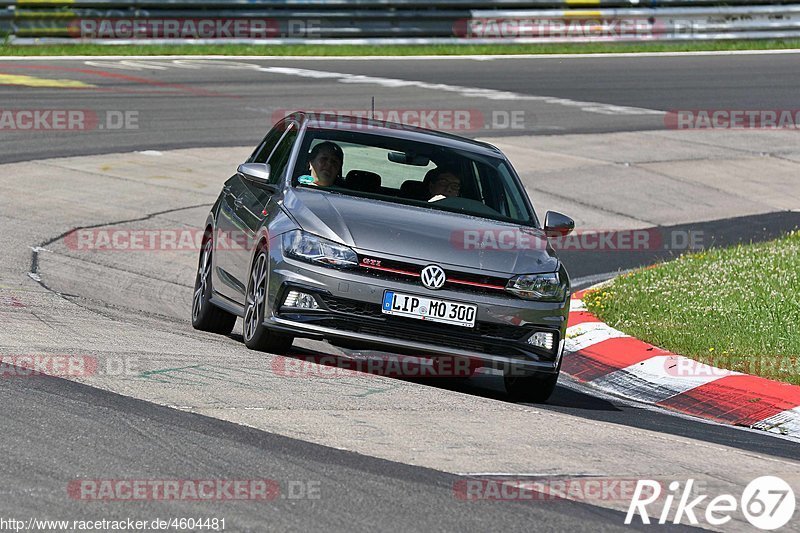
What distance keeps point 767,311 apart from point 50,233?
6341 millimetres

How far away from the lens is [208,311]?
33.1 ft

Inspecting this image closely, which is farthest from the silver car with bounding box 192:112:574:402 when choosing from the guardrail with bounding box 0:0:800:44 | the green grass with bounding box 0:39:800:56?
the guardrail with bounding box 0:0:800:44

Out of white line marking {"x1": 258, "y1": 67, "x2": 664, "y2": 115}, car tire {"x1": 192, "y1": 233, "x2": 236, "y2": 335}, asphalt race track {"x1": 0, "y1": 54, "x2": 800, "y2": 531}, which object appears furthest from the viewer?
white line marking {"x1": 258, "y1": 67, "x2": 664, "y2": 115}

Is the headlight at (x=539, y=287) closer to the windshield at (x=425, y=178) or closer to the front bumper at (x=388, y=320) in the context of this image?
the front bumper at (x=388, y=320)

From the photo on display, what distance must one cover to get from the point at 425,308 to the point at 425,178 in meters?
1.54

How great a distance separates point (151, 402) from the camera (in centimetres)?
671

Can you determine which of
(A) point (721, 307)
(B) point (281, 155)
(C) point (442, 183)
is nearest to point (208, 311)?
(B) point (281, 155)

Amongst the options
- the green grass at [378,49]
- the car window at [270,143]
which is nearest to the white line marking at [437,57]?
the green grass at [378,49]

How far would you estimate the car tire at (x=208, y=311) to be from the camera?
1009cm

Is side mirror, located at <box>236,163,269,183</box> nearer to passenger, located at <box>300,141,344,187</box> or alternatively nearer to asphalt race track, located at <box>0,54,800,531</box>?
passenger, located at <box>300,141,344,187</box>

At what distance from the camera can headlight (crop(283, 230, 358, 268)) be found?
816cm

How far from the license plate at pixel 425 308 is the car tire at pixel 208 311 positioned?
2131mm

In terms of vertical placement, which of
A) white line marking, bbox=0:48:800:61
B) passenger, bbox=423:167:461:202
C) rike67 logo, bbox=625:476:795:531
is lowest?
rike67 logo, bbox=625:476:795:531

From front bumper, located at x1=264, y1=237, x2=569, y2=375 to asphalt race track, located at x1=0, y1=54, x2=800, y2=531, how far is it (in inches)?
9.7
